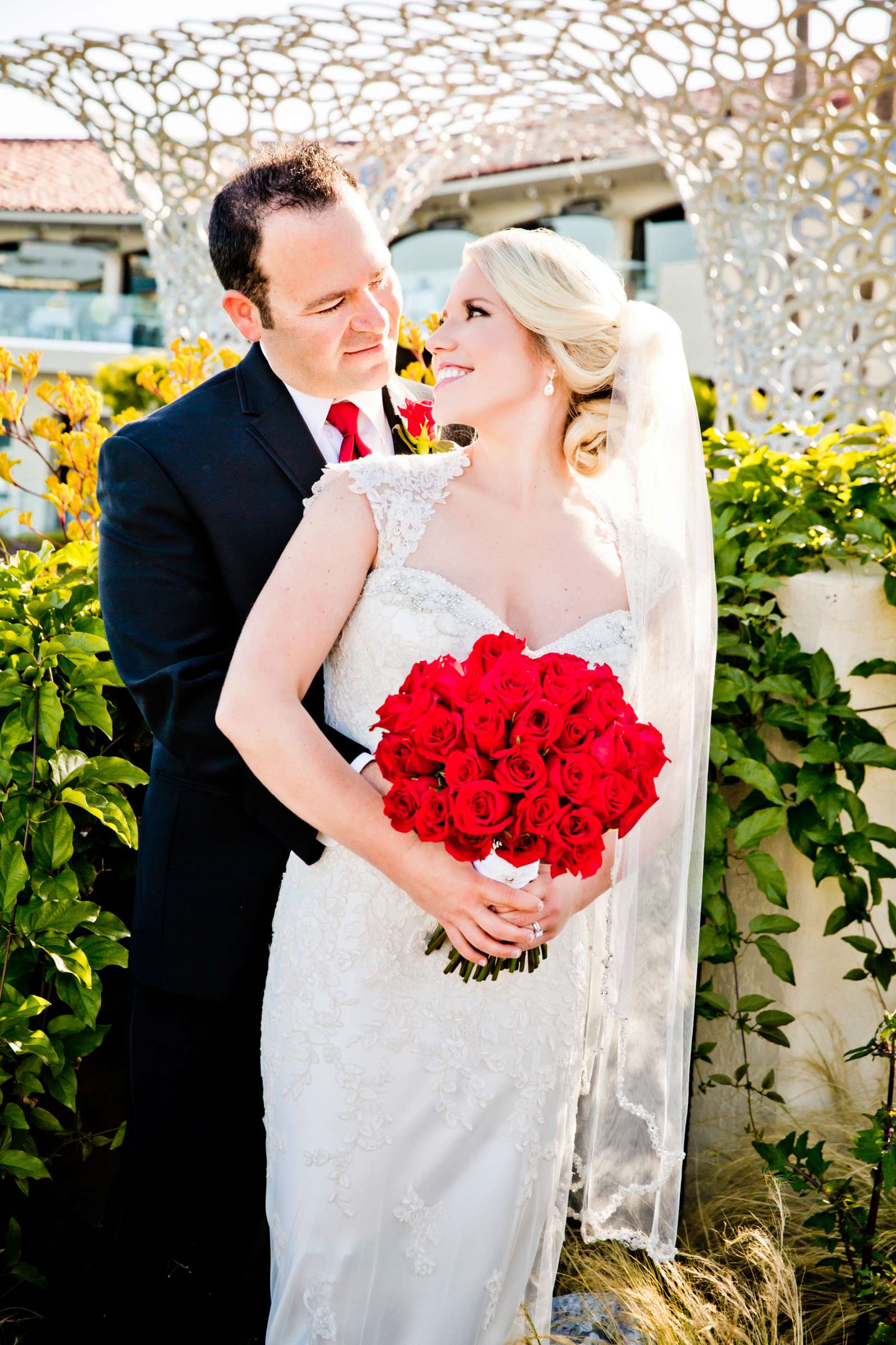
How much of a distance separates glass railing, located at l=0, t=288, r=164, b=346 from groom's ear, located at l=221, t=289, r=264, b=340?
19.9m

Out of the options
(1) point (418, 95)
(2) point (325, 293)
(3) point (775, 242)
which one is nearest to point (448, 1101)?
(2) point (325, 293)

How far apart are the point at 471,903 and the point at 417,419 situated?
124cm

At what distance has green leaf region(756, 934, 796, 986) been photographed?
10.0ft

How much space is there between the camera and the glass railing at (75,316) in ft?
70.6

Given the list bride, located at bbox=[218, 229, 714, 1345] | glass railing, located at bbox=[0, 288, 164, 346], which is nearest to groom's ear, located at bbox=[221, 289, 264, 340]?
bride, located at bbox=[218, 229, 714, 1345]

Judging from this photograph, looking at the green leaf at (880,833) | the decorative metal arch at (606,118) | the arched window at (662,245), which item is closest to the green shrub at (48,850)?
the green leaf at (880,833)

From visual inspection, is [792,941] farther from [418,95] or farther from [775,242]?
[418,95]

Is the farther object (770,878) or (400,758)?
(770,878)

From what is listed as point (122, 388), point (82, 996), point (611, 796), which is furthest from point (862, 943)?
point (122, 388)

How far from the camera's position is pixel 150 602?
240cm

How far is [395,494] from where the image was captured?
7.27ft

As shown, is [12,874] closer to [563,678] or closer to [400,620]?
[400,620]

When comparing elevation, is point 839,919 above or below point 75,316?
above

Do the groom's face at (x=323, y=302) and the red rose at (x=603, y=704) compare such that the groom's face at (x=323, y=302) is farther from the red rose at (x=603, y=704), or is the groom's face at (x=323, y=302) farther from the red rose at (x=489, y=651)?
the red rose at (x=603, y=704)
